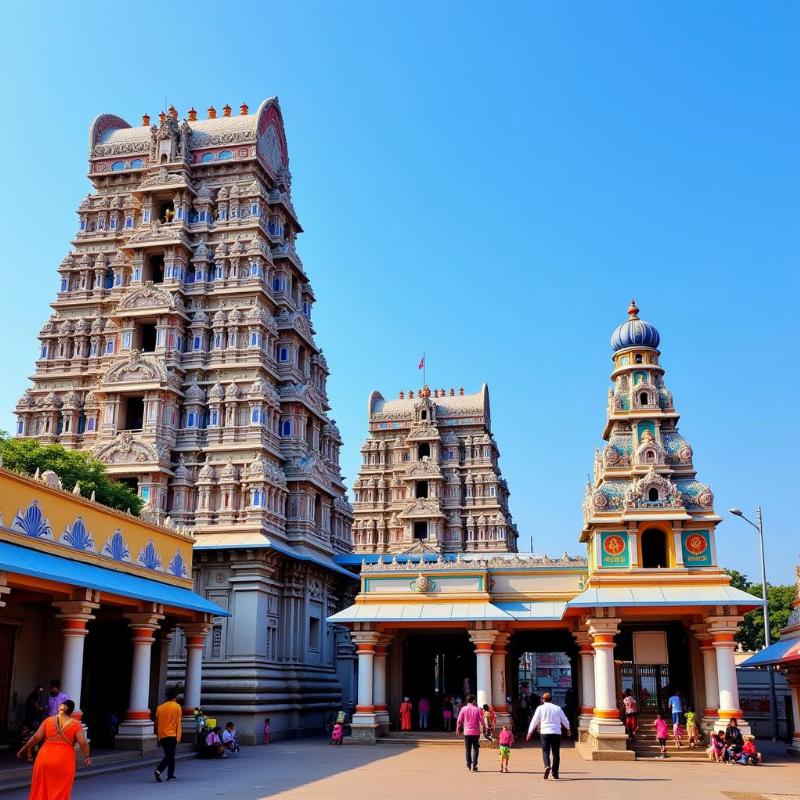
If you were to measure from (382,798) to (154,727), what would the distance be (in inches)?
393

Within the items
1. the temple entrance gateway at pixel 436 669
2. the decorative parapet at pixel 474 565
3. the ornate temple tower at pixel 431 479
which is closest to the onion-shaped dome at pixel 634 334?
the decorative parapet at pixel 474 565

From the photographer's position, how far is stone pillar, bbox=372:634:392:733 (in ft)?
99.8

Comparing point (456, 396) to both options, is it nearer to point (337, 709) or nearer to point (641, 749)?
point (337, 709)

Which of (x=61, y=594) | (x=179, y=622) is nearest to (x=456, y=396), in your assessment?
(x=179, y=622)

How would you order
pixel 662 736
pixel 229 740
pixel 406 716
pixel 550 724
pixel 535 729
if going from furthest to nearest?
1. pixel 406 716
2. pixel 229 740
3. pixel 662 736
4. pixel 535 729
5. pixel 550 724

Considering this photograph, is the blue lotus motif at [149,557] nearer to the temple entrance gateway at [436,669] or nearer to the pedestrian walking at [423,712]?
the temple entrance gateway at [436,669]

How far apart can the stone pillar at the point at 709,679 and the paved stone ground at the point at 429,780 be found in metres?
2.05

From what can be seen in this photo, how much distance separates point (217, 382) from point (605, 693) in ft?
66.8

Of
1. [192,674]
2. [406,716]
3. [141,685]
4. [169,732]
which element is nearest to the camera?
[169,732]

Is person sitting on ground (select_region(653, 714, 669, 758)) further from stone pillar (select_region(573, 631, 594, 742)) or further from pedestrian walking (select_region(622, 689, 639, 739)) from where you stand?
stone pillar (select_region(573, 631, 594, 742))

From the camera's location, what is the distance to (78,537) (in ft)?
68.2

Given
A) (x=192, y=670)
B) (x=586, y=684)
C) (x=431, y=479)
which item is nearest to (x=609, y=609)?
(x=586, y=684)

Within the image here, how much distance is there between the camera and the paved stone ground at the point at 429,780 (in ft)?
54.4

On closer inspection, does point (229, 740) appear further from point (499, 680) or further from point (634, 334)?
point (634, 334)
